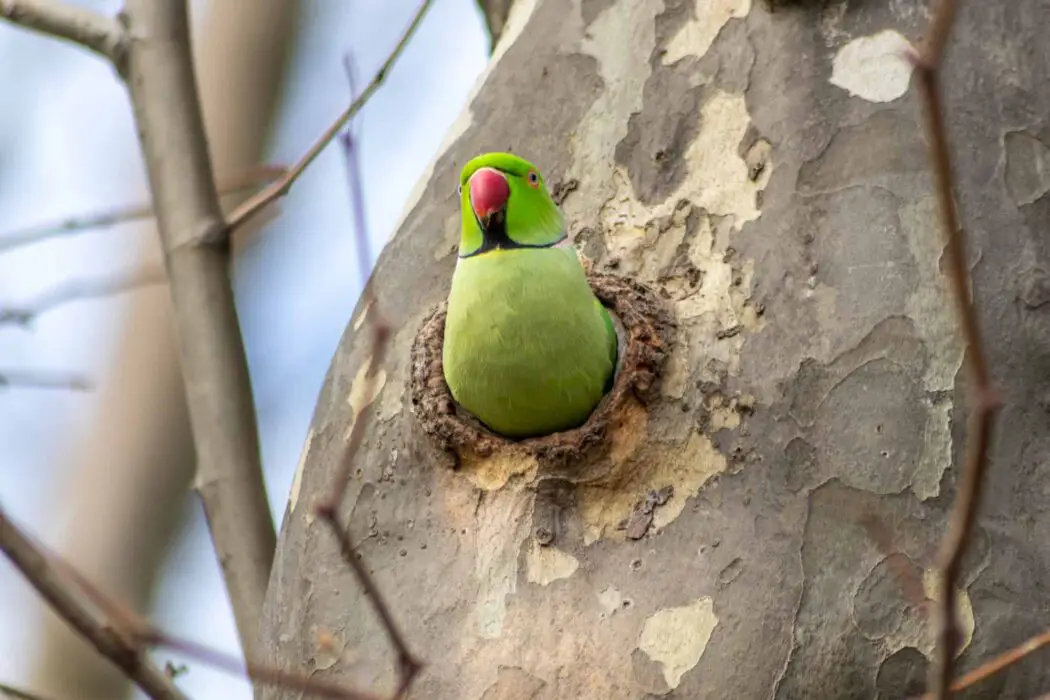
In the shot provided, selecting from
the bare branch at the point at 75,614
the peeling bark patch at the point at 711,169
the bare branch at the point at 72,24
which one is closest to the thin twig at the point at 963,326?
the bare branch at the point at 75,614

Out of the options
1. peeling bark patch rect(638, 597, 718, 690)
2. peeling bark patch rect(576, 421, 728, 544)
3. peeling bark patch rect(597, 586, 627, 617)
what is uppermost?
peeling bark patch rect(576, 421, 728, 544)

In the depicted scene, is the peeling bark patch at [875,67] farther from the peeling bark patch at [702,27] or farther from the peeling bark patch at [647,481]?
the peeling bark patch at [647,481]

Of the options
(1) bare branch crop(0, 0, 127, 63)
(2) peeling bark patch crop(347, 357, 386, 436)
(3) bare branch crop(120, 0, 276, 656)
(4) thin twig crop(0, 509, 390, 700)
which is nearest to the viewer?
(4) thin twig crop(0, 509, 390, 700)

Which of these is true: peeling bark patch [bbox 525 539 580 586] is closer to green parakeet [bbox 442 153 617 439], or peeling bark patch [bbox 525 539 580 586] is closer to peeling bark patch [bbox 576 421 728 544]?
peeling bark patch [bbox 576 421 728 544]

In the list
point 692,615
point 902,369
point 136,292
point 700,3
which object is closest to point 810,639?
point 692,615

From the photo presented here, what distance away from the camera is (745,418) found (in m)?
1.88

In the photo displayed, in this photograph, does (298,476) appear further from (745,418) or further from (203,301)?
(745,418)

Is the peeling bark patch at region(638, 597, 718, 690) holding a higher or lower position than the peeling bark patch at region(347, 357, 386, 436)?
lower

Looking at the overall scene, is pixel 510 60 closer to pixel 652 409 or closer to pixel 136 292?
pixel 652 409

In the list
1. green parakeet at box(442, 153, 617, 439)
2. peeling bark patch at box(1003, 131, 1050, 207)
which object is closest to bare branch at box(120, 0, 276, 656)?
green parakeet at box(442, 153, 617, 439)

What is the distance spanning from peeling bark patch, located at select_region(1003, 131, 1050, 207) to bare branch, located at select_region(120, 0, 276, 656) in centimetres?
149

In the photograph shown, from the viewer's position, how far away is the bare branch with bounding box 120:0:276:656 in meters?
2.55

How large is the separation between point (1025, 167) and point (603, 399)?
28.4 inches

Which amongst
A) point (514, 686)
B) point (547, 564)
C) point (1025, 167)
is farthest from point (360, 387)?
point (1025, 167)
